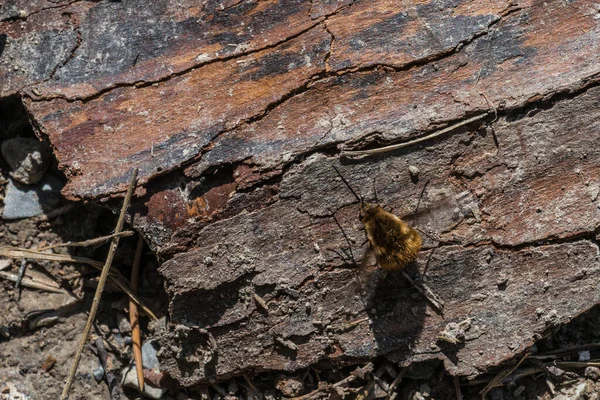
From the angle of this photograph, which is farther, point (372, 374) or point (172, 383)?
point (172, 383)

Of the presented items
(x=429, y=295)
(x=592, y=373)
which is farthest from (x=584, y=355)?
(x=429, y=295)

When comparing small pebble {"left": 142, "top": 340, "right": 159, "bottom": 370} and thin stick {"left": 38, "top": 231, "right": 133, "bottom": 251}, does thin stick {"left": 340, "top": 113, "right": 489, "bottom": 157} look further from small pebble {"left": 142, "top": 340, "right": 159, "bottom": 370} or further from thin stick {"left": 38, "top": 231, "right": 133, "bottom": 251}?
small pebble {"left": 142, "top": 340, "right": 159, "bottom": 370}

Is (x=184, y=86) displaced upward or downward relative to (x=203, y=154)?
upward

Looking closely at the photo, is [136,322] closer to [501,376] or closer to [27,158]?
[27,158]

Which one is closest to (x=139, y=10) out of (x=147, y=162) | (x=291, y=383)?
(x=147, y=162)

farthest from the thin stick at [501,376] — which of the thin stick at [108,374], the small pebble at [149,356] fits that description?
the thin stick at [108,374]

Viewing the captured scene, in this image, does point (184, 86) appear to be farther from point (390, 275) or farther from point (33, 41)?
point (390, 275)

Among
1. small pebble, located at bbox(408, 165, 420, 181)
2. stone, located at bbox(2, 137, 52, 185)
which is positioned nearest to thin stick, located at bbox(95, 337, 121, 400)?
stone, located at bbox(2, 137, 52, 185)

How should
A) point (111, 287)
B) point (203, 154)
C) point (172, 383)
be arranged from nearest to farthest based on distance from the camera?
point (203, 154) → point (172, 383) → point (111, 287)
